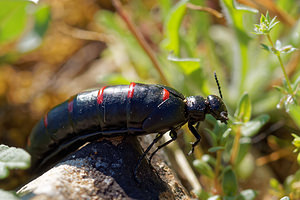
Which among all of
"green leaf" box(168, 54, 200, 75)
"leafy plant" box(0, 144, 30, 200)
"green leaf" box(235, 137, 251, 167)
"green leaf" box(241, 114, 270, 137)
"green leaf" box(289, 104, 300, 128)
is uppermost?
"green leaf" box(168, 54, 200, 75)

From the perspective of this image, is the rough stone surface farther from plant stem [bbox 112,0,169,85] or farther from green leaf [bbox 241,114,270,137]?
plant stem [bbox 112,0,169,85]

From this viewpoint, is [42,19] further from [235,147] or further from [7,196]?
[7,196]

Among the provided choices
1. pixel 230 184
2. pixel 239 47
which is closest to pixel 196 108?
pixel 230 184

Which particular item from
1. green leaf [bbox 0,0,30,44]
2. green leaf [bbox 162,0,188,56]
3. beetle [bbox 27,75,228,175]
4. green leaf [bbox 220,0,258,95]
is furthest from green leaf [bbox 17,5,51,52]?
green leaf [bbox 220,0,258,95]

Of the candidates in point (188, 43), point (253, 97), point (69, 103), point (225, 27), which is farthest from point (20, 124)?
point (225, 27)

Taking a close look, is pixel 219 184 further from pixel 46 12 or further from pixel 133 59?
pixel 46 12
